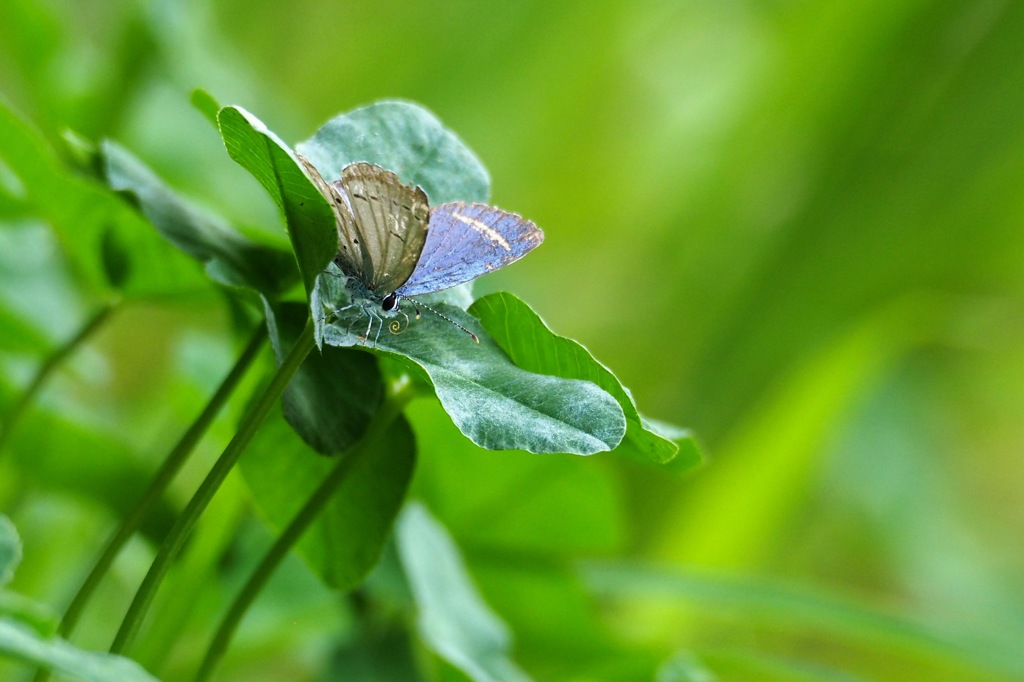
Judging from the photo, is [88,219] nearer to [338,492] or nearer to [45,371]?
[45,371]

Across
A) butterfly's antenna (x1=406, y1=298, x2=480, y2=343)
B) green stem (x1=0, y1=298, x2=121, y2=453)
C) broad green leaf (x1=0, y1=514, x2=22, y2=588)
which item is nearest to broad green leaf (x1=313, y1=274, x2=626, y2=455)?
butterfly's antenna (x1=406, y1=298, x2=480, y2=343)

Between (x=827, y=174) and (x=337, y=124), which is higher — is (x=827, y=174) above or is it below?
above

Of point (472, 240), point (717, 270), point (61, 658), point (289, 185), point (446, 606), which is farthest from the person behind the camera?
point (717, 270)

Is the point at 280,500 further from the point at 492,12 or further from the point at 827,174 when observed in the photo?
the point at 492,12

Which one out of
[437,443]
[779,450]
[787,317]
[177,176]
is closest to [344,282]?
[437,443]

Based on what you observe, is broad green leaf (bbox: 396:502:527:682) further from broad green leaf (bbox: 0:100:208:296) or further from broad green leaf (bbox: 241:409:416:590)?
broad green leaf (bbox: 0:100:208:296)

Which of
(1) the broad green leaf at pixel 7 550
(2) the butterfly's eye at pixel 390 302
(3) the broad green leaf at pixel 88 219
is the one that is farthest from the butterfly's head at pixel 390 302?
(1) the broad green leaf at pixel 7 550

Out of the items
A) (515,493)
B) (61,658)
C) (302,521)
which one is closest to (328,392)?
(302,521)
